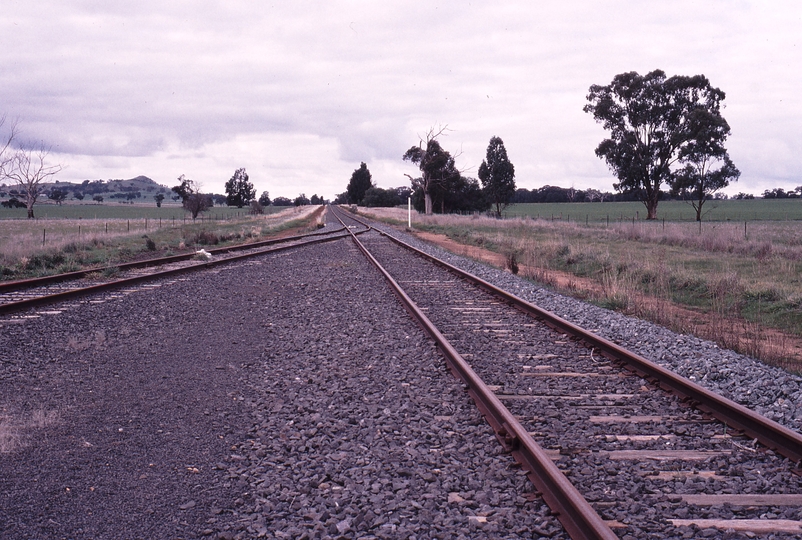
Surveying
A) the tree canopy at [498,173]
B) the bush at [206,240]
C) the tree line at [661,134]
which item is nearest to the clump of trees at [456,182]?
the tree canopy at [498,173]

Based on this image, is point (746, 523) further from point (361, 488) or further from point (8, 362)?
point (8, 362)

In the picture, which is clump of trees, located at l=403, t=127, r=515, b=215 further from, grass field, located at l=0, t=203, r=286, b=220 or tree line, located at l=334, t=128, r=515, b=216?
grass field, located at l=0, t=203, r=286, b=220

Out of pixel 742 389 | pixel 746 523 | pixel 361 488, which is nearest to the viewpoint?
pixel 746 523

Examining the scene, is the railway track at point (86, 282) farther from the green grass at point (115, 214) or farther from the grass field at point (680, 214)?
the green grass at point (115, 214)

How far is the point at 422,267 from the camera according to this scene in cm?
1612

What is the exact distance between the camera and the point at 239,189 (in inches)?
5650

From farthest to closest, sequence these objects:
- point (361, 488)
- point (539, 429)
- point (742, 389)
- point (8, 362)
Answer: point (8, 362) < point (742, 389) < point (539, 429) < point (361, 488)

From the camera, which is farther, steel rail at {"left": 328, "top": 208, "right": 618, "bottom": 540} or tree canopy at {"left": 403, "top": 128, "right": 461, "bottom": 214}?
tree canopy at {"left": 403, "top": 128, "right": 461, "bottom": 214}

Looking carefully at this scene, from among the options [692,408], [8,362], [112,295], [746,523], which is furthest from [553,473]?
[112,295]

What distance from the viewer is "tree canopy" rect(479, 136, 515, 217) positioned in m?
75.9

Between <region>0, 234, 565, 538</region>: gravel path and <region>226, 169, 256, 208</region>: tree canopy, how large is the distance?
141 metres

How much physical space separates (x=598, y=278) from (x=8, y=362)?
13.2 m

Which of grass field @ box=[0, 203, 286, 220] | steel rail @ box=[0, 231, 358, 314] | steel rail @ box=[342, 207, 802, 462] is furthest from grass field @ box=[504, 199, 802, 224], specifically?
steel rail @ box=[342, 207, 802, 462]

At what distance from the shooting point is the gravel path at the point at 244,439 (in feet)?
10.6
